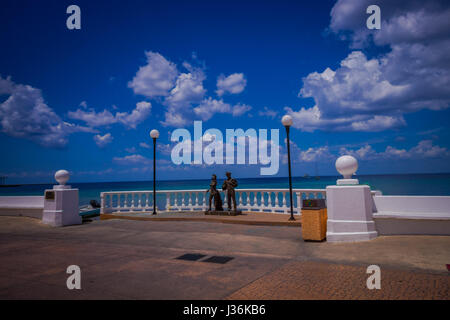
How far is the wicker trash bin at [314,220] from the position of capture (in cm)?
845

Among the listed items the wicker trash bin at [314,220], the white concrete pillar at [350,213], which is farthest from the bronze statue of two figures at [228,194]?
the white concrete pillar at [350,213]

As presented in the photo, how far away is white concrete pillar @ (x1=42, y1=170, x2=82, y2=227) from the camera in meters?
12.6

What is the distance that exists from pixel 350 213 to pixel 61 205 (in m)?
11.2

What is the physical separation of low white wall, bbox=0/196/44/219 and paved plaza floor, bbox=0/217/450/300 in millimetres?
3957

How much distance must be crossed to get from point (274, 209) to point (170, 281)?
9975 mm

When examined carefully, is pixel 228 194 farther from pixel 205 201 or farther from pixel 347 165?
pixel 347 165

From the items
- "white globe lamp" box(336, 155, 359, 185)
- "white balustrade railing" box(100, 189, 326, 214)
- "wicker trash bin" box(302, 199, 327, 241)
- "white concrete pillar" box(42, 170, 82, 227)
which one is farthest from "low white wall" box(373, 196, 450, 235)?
"white concrete pillar" box(42, 170, 82, 227)

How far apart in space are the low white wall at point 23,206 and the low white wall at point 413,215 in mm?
13780

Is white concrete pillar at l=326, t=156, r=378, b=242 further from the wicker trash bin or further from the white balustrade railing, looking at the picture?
the white balustrade railing
